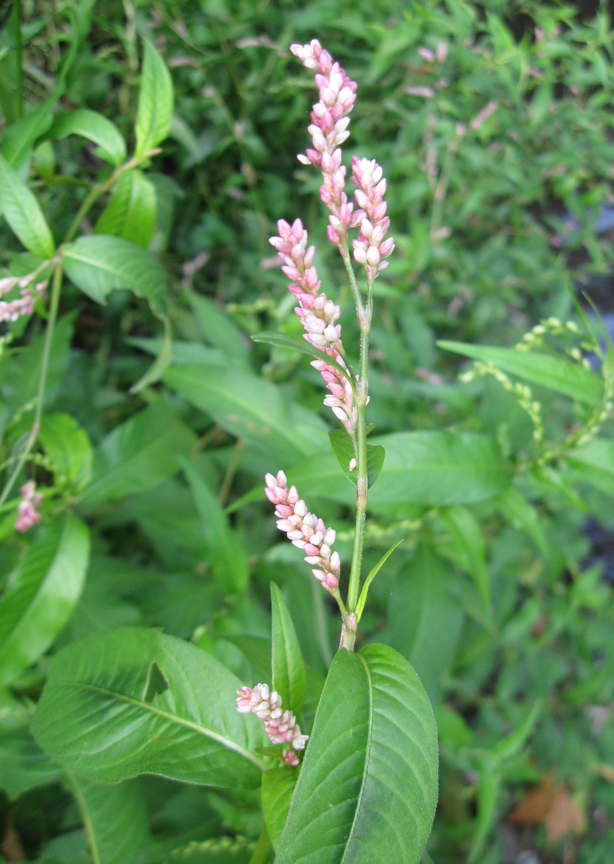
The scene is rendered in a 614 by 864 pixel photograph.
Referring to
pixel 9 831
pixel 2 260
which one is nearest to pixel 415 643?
pixel 9 831

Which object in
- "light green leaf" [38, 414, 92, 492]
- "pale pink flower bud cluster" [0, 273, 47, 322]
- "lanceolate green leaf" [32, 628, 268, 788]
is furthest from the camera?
"light green leaf" [38, 414, 92, 492]

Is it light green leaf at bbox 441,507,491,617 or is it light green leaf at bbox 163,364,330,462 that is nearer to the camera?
light green leaf at bbox 441,507,491,617

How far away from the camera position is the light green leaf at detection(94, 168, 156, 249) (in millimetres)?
724

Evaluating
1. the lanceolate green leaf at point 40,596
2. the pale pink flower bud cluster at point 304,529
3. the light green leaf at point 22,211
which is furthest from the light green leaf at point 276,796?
the light green leaf at point 22,211

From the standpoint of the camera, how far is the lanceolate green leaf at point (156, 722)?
0.47 meters

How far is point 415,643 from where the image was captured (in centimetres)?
83

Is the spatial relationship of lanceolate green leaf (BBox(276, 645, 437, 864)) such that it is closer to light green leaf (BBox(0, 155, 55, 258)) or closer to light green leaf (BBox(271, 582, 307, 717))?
light green leaf (BBox(271, 582, 307, 717))

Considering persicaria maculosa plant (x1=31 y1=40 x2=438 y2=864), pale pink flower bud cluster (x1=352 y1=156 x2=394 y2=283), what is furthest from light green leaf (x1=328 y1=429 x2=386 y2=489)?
pale pink flower bud cluster (x1=352 y1=156 x2=394 y2=283)

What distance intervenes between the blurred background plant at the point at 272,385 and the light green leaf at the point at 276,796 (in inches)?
3.3

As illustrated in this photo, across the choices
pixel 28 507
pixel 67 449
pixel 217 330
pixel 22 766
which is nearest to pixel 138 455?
pixel 67 449

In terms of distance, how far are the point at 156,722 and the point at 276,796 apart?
0.12 m

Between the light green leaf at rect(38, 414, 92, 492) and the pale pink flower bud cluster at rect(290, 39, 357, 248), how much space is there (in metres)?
0.58

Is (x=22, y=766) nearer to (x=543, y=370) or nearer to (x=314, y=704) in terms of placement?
(x=314, y=704)

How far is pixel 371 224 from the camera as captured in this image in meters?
0.38
